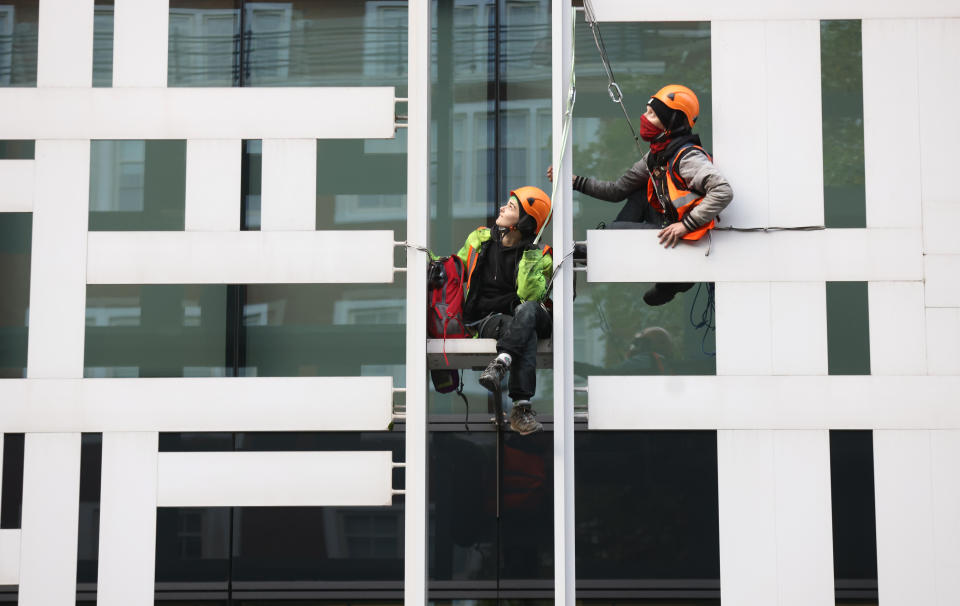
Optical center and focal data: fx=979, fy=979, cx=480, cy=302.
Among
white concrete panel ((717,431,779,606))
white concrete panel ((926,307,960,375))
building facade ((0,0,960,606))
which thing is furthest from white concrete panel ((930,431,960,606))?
white concrete panel ((717,431,779,606))

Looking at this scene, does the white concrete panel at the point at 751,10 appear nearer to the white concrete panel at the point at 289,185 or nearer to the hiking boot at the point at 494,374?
the white concrete panel at the point at 289,185

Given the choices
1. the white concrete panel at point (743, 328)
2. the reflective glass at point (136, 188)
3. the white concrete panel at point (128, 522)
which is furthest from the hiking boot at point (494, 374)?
the reflective glass at point (136, 188)

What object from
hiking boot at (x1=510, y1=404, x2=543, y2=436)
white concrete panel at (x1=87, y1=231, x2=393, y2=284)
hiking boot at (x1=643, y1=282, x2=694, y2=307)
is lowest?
hiking boot at (x1=510, y1=404, x2=543, y2=436)

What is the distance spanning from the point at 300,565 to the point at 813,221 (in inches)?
171

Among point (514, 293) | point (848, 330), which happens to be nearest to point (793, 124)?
point (514, 293)

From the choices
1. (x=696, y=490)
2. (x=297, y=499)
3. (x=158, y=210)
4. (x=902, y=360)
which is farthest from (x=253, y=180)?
(x=902, y=360)

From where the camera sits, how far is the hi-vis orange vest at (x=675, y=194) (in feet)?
17.5

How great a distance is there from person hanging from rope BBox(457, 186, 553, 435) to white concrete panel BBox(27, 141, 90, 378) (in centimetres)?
216

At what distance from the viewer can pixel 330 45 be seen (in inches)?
283

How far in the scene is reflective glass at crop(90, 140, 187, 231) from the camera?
7.16 metres

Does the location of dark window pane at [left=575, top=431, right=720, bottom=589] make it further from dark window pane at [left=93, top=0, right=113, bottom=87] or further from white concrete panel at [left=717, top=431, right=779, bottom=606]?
dark window pane at [left=93, top=0, right=113, bottom=87]

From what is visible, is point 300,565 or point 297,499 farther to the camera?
point 300,565

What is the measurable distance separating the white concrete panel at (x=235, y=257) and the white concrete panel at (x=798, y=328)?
2134 mm

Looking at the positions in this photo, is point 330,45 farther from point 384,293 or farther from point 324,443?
point 324,443
